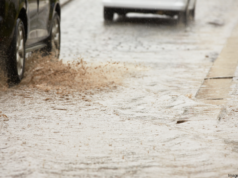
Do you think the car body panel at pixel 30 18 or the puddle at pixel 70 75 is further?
the puddle at pixel 70 75

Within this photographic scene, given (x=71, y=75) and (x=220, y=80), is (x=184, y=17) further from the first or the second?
(x=71, y=75)

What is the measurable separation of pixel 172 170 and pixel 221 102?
246 cm

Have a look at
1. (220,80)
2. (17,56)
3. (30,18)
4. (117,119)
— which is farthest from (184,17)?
(117,119)

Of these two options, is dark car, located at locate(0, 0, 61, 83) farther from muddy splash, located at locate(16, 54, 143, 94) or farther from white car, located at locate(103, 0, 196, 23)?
white car, located at locate(103, 0, 196, 23)

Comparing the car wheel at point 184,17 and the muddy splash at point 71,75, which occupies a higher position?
the muddy splash at point 71,75

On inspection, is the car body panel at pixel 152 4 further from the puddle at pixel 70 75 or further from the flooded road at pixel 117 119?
the puddle at pixel 70 75

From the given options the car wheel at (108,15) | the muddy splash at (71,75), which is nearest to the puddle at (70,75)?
the muddy splash at (71,75)

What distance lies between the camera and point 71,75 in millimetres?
7168

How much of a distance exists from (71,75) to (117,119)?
2.13 m

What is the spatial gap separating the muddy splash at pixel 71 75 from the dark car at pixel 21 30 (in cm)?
28

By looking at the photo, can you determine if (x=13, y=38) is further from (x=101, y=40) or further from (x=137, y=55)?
(x=101, y=40)

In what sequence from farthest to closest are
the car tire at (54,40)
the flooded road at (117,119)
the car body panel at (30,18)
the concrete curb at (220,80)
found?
the car tire at (54,40) < the concrete curb at (220,80) < the car body panel at (30,18) < the flooded road at (117,119)

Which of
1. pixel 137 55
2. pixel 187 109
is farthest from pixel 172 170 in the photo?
pixel 137 55

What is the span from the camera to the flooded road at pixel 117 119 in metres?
3.83
